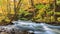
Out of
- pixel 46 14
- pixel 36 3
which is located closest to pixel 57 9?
pixel 46 14

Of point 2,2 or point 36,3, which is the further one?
point 36,3

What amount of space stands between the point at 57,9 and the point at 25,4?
5.24 meters

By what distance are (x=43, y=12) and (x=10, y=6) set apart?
3479 millimetres

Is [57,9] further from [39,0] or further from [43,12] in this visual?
[39,0]

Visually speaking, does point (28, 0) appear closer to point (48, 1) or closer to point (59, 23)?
point (48, 1)

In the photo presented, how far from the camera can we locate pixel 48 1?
54.9ft

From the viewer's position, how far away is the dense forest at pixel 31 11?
1298cm

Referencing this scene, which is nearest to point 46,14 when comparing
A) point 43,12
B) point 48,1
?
point 43,12

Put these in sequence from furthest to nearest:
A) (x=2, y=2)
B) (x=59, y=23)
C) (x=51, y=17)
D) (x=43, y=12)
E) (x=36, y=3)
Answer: (x=36, y=3)
(x=43, y=12)
(x=2, y=2)
(x=51, y=17)
(x=59, y=23)

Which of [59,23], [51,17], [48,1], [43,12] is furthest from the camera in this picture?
[48,1]

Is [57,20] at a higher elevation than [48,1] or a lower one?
lower

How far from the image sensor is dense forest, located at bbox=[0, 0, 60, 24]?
511 inches

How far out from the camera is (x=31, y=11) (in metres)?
17.2

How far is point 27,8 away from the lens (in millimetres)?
18531
